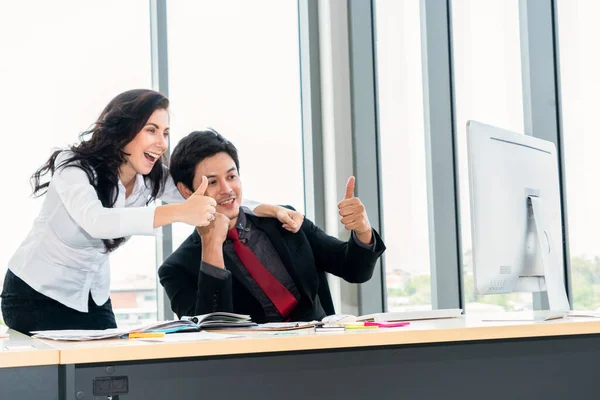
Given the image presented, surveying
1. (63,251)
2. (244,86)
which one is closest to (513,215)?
(63,251)

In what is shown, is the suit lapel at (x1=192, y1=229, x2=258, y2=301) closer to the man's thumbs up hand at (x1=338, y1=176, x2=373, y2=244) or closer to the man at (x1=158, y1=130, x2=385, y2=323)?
the man at (x1=158, y1=130, x2=385, y2=323)

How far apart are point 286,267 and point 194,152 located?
47 centimetres

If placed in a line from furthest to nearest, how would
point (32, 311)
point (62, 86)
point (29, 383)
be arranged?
point (62, 86), point (32, 311), point (29, 383)

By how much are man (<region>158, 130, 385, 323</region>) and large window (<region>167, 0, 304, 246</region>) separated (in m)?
0.95

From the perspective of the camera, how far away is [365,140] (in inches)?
137

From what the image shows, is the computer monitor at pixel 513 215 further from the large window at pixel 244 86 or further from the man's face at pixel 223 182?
the large window at pixel 244 86

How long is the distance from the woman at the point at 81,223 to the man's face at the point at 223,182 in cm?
14

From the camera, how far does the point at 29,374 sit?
1188 millimetres

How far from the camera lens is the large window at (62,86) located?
3.02m

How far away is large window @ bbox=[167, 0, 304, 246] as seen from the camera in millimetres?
3340

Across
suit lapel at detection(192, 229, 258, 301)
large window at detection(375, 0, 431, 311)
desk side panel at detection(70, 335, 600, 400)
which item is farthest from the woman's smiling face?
large window at detection(375, 0, 431, 311)

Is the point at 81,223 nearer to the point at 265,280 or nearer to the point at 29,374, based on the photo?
the point at 265,280

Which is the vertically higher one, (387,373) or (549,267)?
(549,267)

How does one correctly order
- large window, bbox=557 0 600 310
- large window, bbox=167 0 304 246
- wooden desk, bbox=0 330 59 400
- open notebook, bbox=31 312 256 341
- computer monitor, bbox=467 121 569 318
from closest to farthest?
wooden desk, bbox=0 330 59 400 < open notebook, bbox=31 312 256 341 < computer monitor, bbox=467 121 569 318 < large window, bbox=557 0 600 310 < large window, bbox=167 0 304 246
